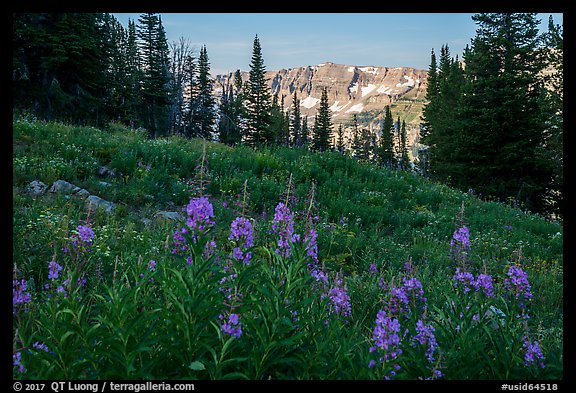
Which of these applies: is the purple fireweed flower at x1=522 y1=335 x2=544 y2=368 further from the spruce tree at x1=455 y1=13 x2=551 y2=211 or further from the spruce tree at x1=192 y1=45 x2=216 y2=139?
the spruce tree at x1=192 y1=45 x2=216 y2=139

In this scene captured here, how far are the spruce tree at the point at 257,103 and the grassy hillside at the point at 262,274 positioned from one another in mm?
35721

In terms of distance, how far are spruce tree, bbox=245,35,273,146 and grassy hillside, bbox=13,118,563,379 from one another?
3572 centimetres

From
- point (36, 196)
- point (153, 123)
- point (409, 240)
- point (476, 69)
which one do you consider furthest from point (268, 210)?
point (153, 123)

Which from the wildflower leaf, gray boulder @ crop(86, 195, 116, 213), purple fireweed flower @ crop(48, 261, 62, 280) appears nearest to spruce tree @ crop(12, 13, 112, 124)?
gray boulder @ crop(86, 195, 116, 213)

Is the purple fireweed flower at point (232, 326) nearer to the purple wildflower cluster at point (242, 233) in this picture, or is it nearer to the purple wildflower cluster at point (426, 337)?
the purple wildflower cluster at point (242, 233)

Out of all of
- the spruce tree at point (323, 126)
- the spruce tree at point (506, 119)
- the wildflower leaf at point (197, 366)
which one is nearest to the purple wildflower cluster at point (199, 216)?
the wildflower leaf at point (197, 366)

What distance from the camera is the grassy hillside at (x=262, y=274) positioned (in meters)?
2.16

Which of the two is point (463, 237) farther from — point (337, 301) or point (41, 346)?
point (41, 346)

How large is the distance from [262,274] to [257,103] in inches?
1816

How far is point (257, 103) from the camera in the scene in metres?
47.1

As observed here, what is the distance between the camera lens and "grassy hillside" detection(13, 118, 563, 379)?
2156mm
